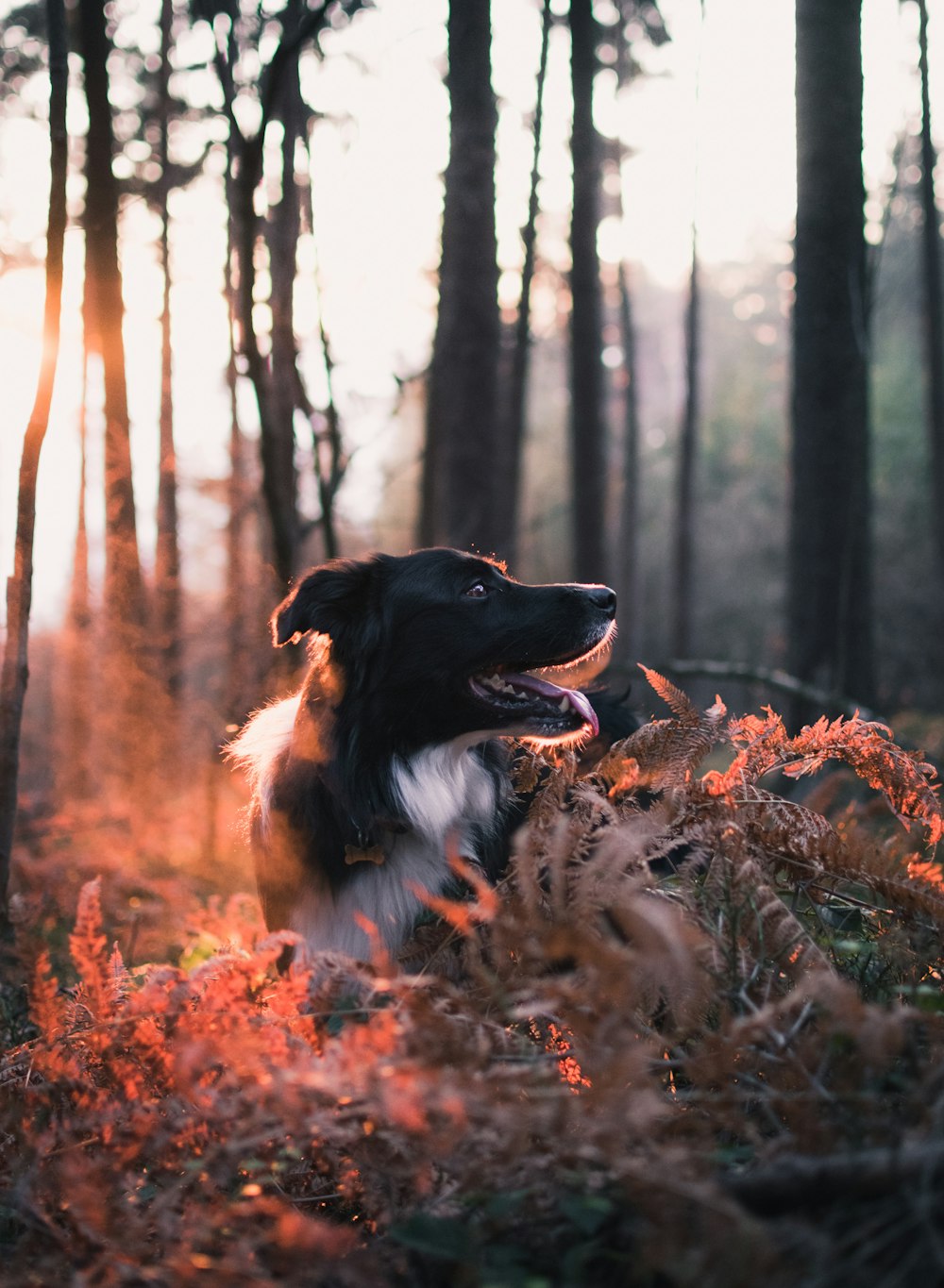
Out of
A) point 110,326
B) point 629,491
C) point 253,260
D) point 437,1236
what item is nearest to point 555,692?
point 437,1236

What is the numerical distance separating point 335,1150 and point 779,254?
67.1m

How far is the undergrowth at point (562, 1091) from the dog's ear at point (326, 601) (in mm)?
1403

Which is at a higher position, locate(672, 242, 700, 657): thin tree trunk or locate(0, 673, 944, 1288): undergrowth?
locate(672, 242, 700, 657): thin tree trunk

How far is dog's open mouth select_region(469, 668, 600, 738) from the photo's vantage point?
4293 mm

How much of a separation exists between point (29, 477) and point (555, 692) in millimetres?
2494

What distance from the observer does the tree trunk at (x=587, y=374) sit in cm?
1722

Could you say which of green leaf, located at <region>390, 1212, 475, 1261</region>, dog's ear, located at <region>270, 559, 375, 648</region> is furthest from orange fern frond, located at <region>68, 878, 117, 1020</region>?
dog's ear, located at <region>270, 559, 375, 648</region>

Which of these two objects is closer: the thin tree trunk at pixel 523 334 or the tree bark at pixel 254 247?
the tree bark at pixel 254 247

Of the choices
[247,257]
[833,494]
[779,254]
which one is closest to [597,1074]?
[247,257]

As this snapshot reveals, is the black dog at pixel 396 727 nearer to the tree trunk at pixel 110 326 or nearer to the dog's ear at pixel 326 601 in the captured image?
the dog's ear at pixel 326 601

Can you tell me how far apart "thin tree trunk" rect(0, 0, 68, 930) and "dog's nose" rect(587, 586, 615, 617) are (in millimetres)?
2464

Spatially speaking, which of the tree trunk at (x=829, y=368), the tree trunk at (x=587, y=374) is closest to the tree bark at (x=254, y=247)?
the tree trunk at (x=829, y=368)

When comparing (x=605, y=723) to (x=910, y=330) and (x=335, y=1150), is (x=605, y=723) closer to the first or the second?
(x=335, y=1150)

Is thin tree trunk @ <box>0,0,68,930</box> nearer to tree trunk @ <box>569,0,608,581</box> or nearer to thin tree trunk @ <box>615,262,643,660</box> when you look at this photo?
tree trunk @ <box>569,0,608,581</box>
